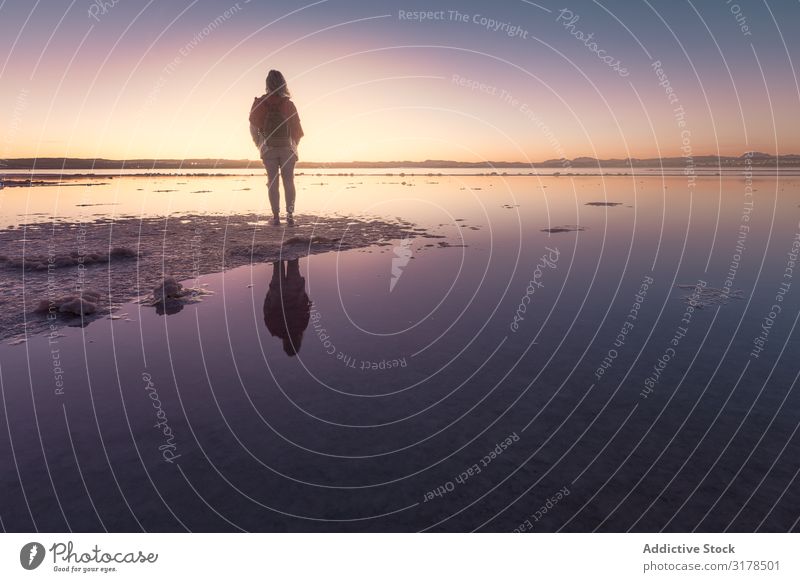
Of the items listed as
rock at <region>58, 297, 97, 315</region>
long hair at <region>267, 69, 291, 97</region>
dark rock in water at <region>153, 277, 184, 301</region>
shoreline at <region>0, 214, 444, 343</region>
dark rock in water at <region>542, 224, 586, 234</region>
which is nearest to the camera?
rock at <region>58, 297, 97, 315</region>

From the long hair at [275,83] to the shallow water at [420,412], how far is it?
30.1 feet

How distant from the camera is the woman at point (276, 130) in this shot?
16328 mm

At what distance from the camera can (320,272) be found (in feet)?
36.6

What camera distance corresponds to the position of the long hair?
16266 millimetres

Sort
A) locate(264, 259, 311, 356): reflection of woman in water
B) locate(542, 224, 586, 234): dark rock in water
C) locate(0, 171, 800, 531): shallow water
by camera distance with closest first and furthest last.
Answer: locate(0, 171, 800, 531): shallow water, locate(264, 259, 311, 356): reflection of woman in water, locate(542, 224, 586, 234): dark rock in water

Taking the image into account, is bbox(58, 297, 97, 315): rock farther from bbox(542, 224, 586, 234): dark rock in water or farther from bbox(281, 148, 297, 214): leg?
bbox(542, 224, 586, 234): dark rock in water

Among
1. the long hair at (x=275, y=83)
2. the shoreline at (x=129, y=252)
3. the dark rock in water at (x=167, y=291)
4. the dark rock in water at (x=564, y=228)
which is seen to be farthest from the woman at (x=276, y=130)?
the dark rock in water at (x=564, y=228)

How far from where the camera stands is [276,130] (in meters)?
16.4

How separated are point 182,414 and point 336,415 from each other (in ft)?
5.34

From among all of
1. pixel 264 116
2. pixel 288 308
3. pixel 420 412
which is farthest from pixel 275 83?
pixel 420 412

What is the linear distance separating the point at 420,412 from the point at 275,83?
1507 centimetres

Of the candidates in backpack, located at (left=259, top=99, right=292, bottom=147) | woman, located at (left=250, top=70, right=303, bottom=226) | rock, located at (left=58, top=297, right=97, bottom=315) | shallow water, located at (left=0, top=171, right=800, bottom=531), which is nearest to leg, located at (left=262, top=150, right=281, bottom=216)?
woman, located at (left=250, top=70, right=303, bottom=226)
